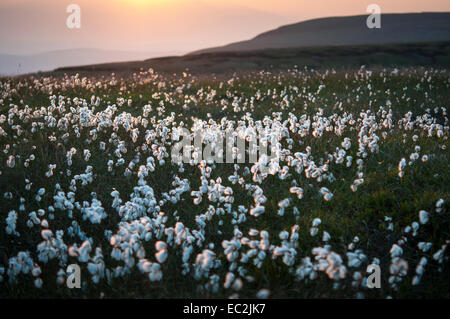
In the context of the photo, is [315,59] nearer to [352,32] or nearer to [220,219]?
[220,219]

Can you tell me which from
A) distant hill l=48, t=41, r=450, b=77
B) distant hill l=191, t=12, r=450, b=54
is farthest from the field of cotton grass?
distant hill l=191, t=12, r=450, b=54

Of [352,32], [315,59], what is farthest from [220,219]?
[352,32]

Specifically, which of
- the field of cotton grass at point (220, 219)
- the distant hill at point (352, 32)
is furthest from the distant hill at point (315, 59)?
the distant hill at point (352, 32)

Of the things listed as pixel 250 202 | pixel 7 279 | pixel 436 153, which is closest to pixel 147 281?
pixel 7 279

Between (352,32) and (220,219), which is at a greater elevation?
(352,32)

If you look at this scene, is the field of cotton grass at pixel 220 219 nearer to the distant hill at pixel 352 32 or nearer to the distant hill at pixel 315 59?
the distant hill at pixel 315 59

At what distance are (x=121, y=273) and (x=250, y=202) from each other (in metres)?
2.22

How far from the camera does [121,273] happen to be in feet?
11.2

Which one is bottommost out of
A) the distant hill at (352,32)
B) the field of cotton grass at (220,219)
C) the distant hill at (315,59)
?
the field of cotton grass at (220,219)

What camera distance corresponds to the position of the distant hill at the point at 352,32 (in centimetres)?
6738

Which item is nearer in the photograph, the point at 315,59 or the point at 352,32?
the point at 315,59

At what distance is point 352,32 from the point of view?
7469cm

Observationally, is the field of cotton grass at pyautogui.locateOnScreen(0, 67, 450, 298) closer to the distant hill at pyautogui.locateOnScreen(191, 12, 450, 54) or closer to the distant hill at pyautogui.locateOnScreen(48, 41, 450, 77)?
the distant hill at pyautogui.locateOnScreen(48, 41, 450, 77)
